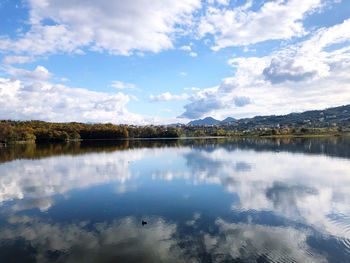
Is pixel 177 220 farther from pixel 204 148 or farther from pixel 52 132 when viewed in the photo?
pixel 52 132

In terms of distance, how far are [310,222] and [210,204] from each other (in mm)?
7454

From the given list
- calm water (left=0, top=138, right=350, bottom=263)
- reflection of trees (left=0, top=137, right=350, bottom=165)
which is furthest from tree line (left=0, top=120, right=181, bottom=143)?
calm water (left=0, top=138, right=350, bottom=263)

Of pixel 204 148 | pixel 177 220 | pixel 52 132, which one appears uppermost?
pixel 52 132

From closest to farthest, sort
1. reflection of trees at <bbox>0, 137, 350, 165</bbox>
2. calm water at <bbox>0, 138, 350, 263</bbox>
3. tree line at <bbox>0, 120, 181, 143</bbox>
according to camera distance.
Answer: calm water at <bbox>0, 138, 350, 263</bbox> < reflection of trees at <bbox>0, 137, 350, 165</bbox> < tree line at <bbox>0, 120, 181, 143</bbox>

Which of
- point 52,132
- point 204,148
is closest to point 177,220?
point 204,148

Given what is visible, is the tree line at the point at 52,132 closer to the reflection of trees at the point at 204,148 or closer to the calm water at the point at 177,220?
the reflection of trees at the point at 204,148

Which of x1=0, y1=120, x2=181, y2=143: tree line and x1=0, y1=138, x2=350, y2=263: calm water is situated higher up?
x1=0, y1=120, x2=181, y2=143: tree line

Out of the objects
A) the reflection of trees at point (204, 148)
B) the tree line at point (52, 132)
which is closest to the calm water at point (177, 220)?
the reflection of trees at point (204, 148)

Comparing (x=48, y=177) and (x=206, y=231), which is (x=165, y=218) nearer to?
(x=206, y=231)

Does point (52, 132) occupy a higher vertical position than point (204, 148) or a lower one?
higher

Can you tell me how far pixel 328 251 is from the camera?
40.4ft

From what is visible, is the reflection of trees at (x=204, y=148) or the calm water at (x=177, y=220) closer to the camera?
the calm water at (x=177, y=220)

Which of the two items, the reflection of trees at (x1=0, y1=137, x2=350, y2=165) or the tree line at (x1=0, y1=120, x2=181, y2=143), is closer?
the reflection of trees at (x1=0, y1=137, x2=350, y2=165)

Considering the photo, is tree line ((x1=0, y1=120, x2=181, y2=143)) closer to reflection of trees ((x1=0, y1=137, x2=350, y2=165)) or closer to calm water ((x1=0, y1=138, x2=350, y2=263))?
reflection of trees ((x1=0, y1=137, x2=350, y2=165))
